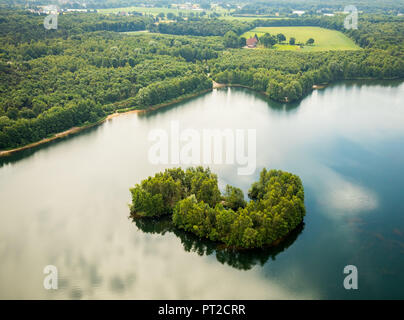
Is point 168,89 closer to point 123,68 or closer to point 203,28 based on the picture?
point 123,68

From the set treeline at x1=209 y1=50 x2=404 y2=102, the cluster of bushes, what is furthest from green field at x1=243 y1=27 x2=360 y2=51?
the cluster of bushes

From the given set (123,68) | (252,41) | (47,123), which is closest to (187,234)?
(47,123)

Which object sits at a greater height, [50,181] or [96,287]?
[50,181]

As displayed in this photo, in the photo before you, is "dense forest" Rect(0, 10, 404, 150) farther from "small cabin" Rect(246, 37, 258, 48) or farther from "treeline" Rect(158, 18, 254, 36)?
"treeline" Rect(158, 18, 254, 36)

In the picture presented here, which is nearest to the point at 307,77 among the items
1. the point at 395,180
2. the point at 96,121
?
the point at 395,180

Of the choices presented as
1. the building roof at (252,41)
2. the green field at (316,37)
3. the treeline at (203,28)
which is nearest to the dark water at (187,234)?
the green field at (316,37)
